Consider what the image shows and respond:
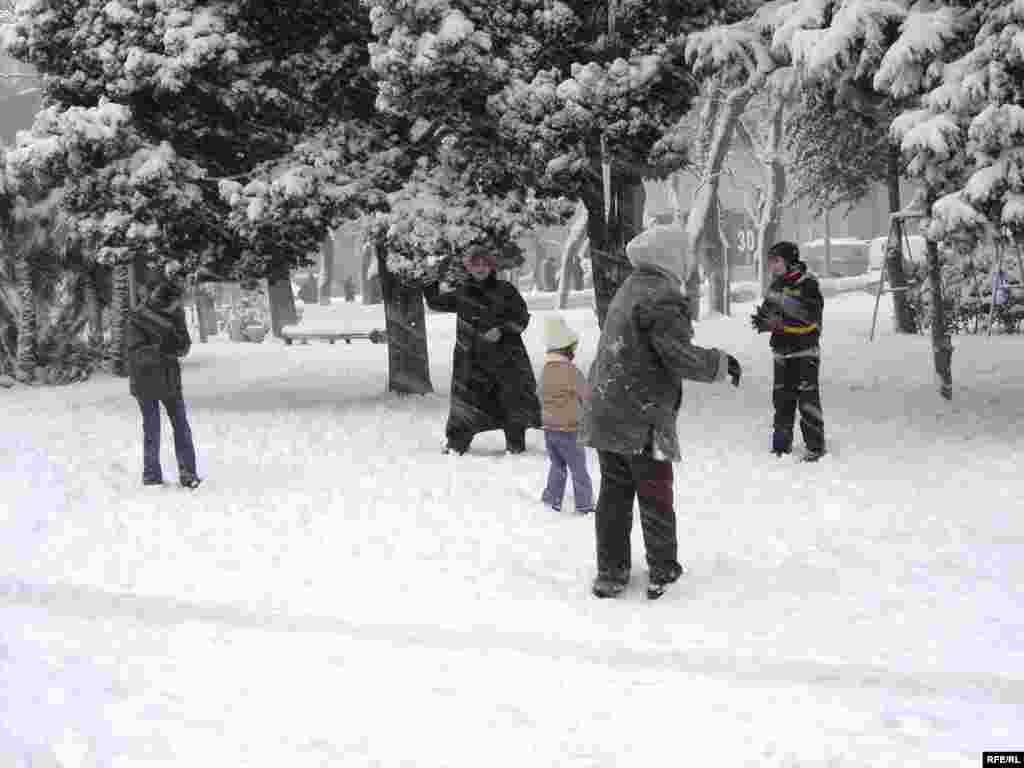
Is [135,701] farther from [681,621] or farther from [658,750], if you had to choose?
[681,621]

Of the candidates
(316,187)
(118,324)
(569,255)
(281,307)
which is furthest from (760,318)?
(569,255)

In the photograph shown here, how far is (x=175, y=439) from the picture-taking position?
29.9 feet

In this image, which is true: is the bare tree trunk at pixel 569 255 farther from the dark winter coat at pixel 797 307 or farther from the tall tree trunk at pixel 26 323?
the dark winter coat at pixel 797 307

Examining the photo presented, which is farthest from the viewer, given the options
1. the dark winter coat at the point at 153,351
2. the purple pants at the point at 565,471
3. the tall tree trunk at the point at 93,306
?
the tall tree trunk at the point at 93,306

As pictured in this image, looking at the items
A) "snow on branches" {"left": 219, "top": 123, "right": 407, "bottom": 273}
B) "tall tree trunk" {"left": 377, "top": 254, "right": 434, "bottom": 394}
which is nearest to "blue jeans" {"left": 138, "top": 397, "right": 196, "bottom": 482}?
"snow on branches" {"left": 219, "top": 123, "right": 407, "bottom": 273}

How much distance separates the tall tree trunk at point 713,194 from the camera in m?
24.8

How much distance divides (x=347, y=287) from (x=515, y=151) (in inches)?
1564

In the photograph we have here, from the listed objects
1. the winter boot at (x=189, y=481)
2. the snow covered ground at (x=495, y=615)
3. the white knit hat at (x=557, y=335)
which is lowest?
the snow covered ground at (x=495, y=615)

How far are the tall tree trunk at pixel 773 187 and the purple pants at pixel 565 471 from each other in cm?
2058

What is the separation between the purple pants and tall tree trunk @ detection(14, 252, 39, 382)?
14836 millimetres

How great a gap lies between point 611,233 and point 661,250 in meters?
9.24

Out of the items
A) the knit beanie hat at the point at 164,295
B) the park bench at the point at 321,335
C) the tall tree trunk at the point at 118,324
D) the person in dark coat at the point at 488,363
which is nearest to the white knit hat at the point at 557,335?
the person in dark coat at the point at 488,363

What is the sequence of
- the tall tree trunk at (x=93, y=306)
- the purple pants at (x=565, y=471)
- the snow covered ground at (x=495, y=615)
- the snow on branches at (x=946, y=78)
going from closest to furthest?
the snow covered ground at (x=495, y=615)
the purple pants at (x=565, y=471)
the snow on branches at (x=946, y=78)
the tall tree trunk at (x=93, y=306)

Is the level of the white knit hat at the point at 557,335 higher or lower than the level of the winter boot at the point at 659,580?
higher
